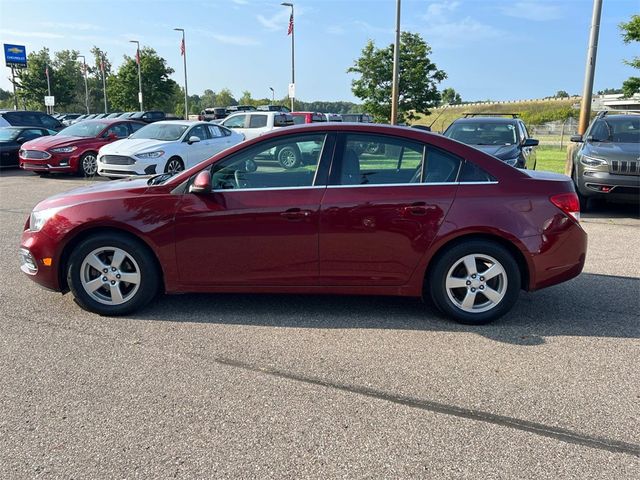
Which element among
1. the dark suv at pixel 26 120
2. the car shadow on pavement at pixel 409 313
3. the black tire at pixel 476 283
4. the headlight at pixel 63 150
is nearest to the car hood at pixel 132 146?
the headlight at pixel 63 150

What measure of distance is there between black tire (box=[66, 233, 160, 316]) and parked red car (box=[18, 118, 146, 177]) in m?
11.1

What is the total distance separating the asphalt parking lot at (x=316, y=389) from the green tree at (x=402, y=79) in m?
25.5

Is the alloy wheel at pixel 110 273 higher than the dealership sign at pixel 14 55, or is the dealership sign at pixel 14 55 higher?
the dealership sign at pixel 14 55

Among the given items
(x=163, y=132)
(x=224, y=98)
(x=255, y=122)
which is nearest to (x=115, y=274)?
(x=163, y=132)

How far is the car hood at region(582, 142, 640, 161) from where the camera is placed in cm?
877

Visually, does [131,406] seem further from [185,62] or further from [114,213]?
[185,62]

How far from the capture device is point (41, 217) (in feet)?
14.9

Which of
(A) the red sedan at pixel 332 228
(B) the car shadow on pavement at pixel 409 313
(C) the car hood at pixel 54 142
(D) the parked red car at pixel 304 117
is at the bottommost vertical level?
(B) the car shadow on pavement at pixel 409 313

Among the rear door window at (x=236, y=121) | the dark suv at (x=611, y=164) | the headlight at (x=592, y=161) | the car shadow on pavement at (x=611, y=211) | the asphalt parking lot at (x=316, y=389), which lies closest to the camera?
the asphalt parking lot at (x=316, y=389)

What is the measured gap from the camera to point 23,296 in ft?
16.4

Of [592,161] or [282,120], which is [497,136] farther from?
[282,120]

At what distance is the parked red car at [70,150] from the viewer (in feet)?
47.3

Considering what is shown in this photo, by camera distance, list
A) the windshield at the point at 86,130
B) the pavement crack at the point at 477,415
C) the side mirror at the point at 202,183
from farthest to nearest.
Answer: the windshield at the point at 86,130 < the side mirror at the point at 202,183 < the pavement crack at the point at 477,415

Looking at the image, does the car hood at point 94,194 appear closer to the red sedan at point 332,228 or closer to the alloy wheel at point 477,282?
the red sedan at point 332,228
